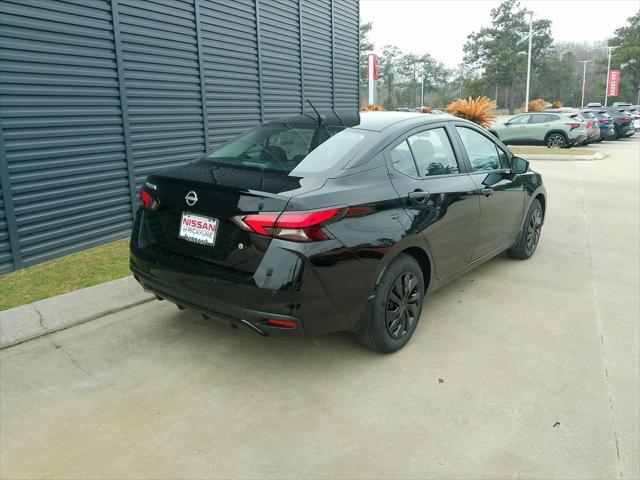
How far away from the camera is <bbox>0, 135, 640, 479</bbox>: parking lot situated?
2451mm

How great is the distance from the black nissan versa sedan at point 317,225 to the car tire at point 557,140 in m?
17.3

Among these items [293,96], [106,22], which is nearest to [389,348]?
[106,22]

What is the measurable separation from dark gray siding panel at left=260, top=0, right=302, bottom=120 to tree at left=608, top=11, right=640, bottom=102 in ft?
215

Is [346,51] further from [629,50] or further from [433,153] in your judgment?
[629,50]

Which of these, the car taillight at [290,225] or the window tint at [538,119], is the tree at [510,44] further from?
the car taillight at [290,225]

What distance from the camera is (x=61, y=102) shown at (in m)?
5.32

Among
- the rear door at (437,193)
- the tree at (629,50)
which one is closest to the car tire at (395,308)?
the rear door at (437,193)

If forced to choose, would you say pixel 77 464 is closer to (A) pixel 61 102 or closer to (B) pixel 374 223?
(B) pixel 374 223

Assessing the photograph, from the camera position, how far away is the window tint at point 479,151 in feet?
14.3

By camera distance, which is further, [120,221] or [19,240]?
[120,221]

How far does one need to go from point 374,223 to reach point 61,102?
3.96m

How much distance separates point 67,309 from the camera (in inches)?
159

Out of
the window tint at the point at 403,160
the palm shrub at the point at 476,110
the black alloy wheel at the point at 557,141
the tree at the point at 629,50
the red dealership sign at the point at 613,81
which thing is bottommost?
the black alloy wheel at the point at 557,141

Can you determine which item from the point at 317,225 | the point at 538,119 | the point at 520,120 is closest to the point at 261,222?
the point at 317,225
